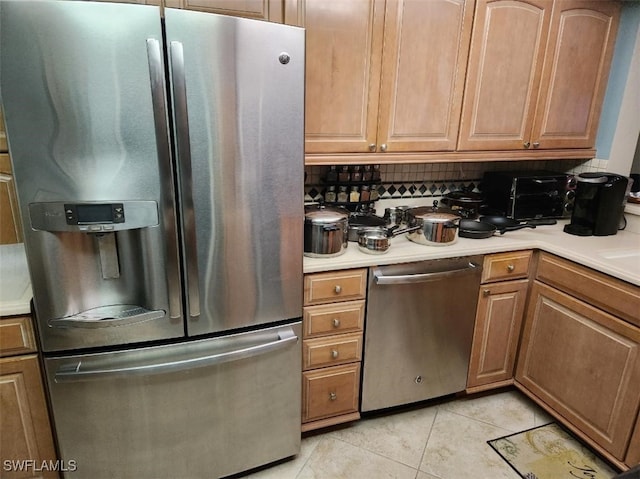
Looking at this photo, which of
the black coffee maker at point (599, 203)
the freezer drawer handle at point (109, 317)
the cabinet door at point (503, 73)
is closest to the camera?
the freezer drawer handle at point (109, 317)

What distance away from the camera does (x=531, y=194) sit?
2299 mm

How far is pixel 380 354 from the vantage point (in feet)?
6.27

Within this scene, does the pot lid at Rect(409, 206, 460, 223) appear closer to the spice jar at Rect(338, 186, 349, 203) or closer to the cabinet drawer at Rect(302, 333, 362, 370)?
the spice jar at Rect(338, 186, 349, 203)

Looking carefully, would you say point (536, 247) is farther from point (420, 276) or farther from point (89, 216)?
point (89, 216)

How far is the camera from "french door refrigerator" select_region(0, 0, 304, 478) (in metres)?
1.14

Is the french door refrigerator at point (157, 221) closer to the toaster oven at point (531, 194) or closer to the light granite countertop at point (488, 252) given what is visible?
the light granite countertop at point (488, 252)

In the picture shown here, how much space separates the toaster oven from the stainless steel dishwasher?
21.6 inches

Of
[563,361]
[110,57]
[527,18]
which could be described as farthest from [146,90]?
[563,361]

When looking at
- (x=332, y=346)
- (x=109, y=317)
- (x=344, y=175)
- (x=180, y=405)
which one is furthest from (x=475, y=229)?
(x=109, y=317)

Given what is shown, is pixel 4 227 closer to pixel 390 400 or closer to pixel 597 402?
pixel 390 400

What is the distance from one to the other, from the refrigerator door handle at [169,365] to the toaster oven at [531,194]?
1457mm

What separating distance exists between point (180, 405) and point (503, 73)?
207cm

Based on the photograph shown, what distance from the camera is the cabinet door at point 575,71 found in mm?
2094

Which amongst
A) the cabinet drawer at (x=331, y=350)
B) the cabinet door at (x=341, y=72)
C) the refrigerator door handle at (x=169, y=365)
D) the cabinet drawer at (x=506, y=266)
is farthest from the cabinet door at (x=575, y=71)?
the refrigerator door handle at (x=169, y=365)
